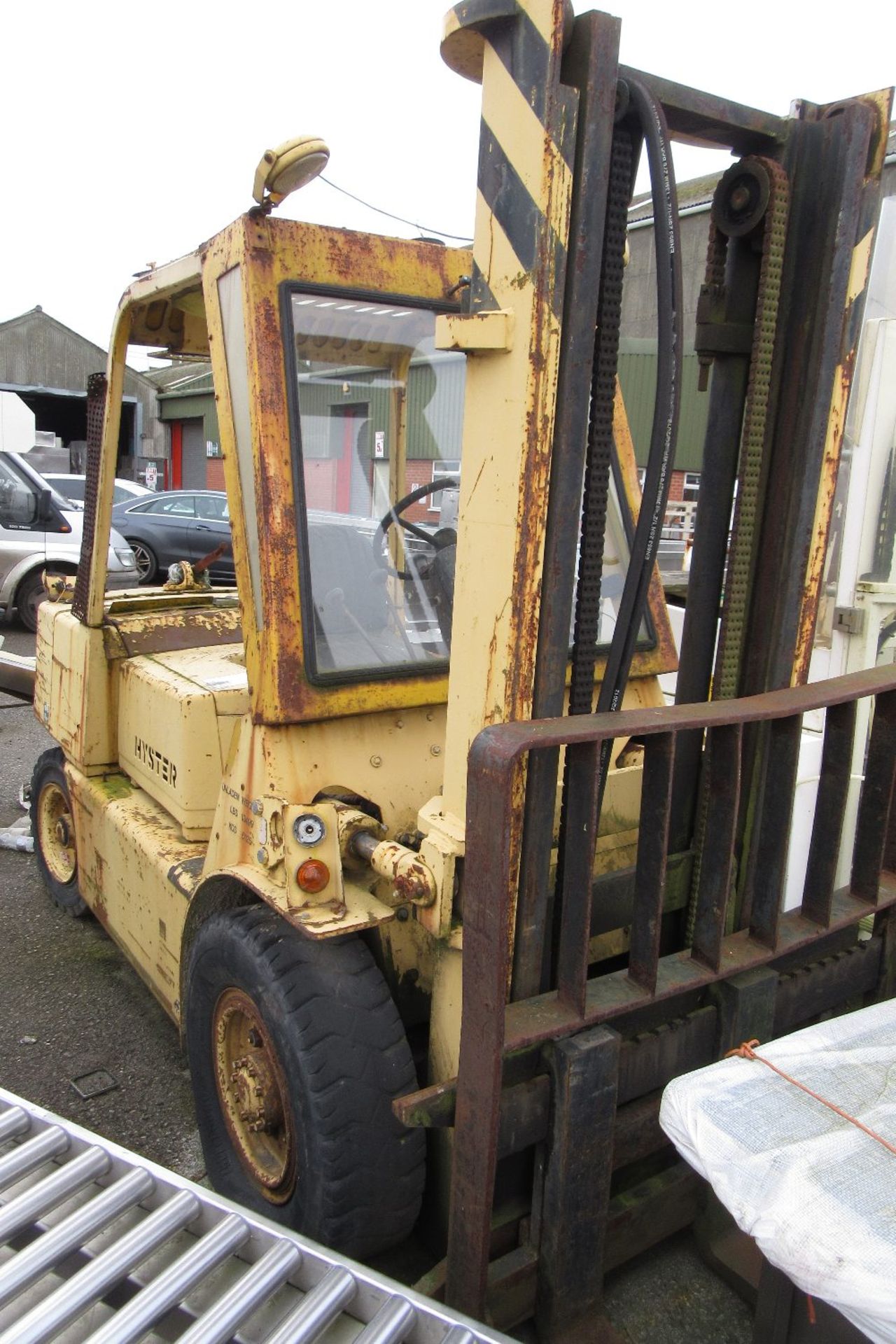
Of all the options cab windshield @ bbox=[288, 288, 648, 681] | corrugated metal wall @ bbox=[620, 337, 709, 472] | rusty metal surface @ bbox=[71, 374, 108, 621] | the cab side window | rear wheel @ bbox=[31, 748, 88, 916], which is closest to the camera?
cab windshield @ bbox=[288, 288, 648, 681]

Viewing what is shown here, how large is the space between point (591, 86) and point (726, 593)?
3.28 feet

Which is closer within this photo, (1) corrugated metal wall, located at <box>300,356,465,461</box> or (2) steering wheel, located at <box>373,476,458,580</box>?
(1) corrugated metal wall, located at <box>300,356,465,461</box>

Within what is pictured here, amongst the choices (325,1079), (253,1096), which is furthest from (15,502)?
(325,1079)

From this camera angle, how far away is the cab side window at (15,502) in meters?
11.5

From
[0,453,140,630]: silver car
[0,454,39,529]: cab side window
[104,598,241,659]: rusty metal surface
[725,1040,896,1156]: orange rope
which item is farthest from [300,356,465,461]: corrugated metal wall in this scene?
[0,454,39,529]: cab side window

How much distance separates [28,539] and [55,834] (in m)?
8.50

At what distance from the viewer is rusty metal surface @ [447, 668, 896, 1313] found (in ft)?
5.24

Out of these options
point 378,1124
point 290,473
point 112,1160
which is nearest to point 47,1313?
point 112,1160

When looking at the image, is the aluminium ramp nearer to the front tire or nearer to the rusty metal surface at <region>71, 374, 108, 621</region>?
the front tire

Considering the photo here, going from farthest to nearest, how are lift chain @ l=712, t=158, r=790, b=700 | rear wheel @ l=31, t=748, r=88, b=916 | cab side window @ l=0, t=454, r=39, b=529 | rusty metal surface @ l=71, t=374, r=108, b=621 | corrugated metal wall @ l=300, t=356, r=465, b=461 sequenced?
1. cab side window @ l=0, t=454, r=39, b=529
2. rear wheel @ l=31, t=748, r=88, b=916
3. rusty metal surface @ l=71, t=374, r=108, b=621
4. corrugated metal wall @ l=300, t=356, r=465, b=461
5. lift chain @ l=712, t=158, r=790, b=700

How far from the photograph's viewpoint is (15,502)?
38.5ft

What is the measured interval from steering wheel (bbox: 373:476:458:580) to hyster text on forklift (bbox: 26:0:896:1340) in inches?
0.5

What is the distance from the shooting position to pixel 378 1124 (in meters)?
2.01

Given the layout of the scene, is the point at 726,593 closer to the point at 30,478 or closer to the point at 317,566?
the point at 317,566
